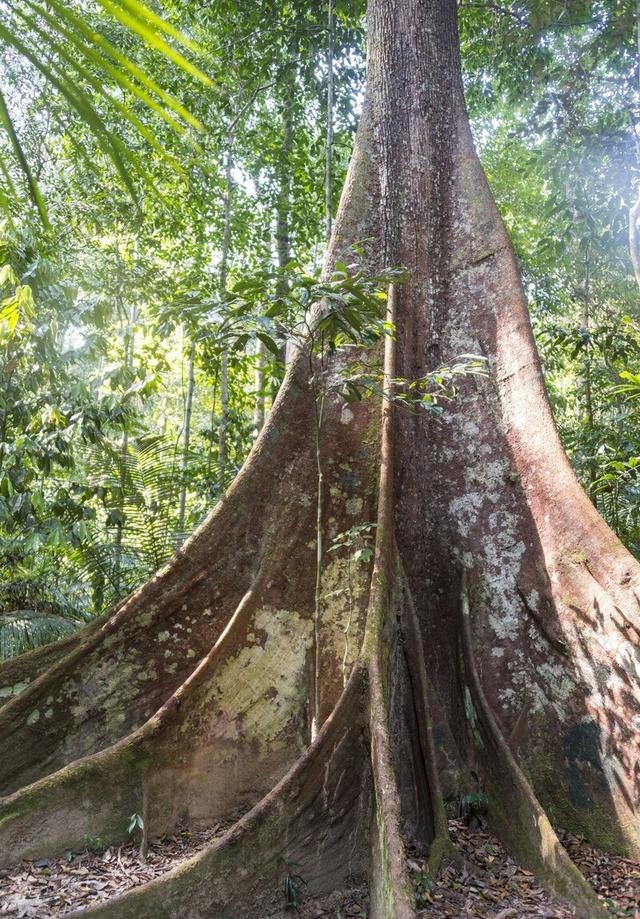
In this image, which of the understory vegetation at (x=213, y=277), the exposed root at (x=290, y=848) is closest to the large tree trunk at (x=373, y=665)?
the exposed root at (x=290, y=848)

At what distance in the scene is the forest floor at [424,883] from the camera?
2.45 metres

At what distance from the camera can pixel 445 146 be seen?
461cm

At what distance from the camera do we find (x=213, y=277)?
8.77m

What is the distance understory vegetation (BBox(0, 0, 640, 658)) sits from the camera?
14.5ft

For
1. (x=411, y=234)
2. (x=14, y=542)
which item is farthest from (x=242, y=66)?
(x=14, y=542)

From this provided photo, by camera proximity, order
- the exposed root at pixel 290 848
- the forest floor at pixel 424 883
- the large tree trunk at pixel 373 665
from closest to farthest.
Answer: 1. the exposed root at pixel 290 848
2. the forest floor at pixel 424 883
3. the large tree trunk at pixel 373 665

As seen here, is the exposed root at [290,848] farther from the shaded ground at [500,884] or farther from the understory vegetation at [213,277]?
the understory vegetation at [213,277]

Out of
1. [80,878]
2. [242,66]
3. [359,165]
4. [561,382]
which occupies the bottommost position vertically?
[80,878]

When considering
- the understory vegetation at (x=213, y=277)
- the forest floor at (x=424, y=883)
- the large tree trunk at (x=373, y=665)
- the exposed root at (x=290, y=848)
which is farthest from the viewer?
the understory vegetation at (x=213, y=277)

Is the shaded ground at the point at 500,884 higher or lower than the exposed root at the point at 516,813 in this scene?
lower

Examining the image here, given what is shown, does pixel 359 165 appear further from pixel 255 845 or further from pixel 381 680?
pixel 255 845

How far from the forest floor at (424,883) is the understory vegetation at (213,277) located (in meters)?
1.25

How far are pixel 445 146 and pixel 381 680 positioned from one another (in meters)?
3.44

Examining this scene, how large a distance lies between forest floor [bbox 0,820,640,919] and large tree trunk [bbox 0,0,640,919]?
68 mm
